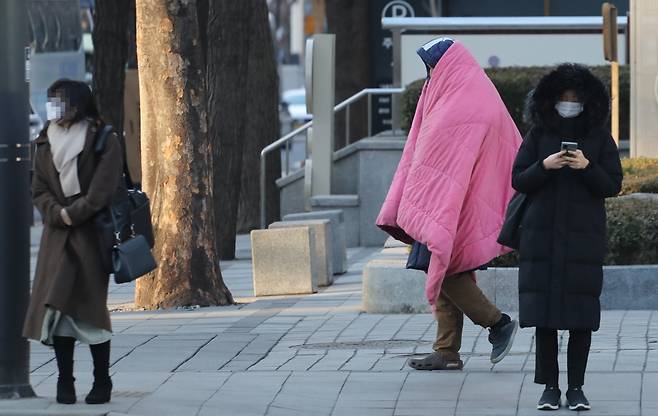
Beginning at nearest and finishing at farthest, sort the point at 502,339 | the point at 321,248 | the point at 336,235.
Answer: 1. the point at 502,339
2. the point at 321,248
3. the point at 336,235

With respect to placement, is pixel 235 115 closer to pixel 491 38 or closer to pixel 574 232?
pixel 491 38

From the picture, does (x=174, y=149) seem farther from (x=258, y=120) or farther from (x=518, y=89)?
(x=258, y=120)

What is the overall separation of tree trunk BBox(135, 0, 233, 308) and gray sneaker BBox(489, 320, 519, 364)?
161 inches

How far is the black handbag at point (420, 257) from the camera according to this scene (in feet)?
29.0

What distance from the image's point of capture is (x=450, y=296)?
8.81 m

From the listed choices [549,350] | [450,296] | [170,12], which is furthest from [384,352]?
[170,12]

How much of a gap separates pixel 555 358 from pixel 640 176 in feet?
21.1

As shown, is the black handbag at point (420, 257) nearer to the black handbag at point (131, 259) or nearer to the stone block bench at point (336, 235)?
the black handbag at point (131, 259)

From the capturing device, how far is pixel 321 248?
14109mm

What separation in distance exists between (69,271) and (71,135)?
660 millimetres

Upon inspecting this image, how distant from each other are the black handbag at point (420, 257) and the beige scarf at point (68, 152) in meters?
2.01

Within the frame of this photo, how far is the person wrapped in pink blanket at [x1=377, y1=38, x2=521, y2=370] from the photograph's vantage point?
28.7 ft

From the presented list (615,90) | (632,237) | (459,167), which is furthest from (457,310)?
(615,90)

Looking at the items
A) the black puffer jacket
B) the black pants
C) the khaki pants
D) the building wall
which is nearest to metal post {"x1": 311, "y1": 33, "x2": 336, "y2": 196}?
the building wall
